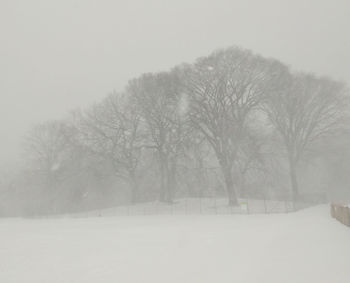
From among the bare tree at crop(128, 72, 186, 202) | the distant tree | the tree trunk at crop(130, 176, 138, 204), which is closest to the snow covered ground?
the bare tree at crop(128, 72, 186, 202)

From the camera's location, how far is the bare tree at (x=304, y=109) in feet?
135

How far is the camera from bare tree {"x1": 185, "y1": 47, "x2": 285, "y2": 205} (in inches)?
1511

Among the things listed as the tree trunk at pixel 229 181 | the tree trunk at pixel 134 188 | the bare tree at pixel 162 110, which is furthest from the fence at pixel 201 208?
the tree trunk at pixel 134 188

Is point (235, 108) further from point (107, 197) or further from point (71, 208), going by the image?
point (71, 208)

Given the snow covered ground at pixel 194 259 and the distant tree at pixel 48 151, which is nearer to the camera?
the snow covered ground at pixel 194 259

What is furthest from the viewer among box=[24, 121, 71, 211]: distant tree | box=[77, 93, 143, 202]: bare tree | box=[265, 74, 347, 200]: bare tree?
box=[24, 121, 71, 211]: distant tree

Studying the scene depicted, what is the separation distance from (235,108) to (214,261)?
101ft

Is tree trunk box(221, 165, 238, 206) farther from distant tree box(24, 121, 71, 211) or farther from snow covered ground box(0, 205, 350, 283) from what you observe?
distant tree box(24, 121, 71, 211)

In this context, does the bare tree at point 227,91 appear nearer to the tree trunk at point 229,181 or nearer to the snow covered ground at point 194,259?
the tree trunk at point 229,181

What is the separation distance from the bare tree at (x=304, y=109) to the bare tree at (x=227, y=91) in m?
2.31

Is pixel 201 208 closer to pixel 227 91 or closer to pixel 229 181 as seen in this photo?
pixel 229 181

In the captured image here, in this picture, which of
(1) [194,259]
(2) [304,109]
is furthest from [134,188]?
(1) [194,259]

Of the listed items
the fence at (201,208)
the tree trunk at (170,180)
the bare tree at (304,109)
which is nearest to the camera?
the fence at (201,208)

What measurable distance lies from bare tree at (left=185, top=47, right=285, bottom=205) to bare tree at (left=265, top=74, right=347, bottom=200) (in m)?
2.31
